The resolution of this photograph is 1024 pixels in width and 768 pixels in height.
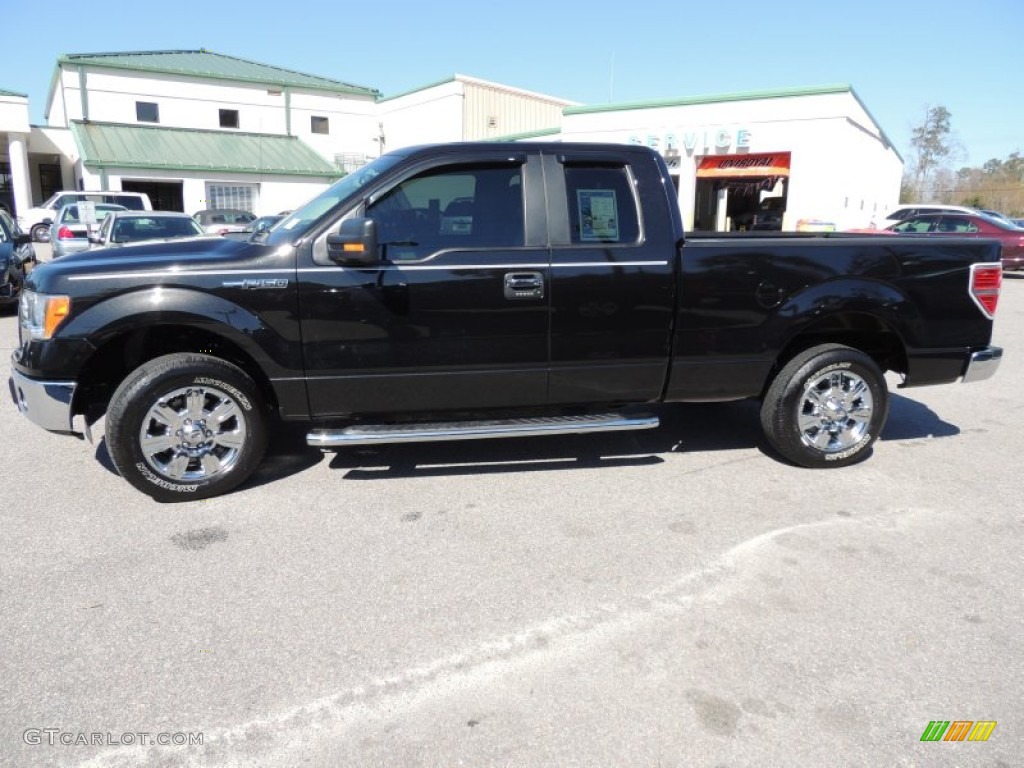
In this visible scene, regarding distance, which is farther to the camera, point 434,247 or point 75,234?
point 75,234

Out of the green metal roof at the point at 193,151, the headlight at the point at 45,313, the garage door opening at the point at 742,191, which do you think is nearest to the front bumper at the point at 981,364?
the headlight at the point at 45,313

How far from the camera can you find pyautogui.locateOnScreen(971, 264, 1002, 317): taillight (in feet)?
15.8

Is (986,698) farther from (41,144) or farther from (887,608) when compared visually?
(41,144)

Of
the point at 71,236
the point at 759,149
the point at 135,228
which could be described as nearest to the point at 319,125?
the point at 759,149

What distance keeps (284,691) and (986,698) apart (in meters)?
2.55

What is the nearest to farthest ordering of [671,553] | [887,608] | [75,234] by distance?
1. [887,608]
2. [671,553]
3. [75,234]

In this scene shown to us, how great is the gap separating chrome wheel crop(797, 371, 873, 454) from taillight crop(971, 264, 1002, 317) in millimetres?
962

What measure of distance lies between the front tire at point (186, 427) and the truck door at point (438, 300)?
438mm

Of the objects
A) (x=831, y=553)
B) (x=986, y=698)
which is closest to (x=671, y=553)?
(x=831, y=553)

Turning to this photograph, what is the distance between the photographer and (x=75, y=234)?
14289mm

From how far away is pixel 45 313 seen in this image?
3.96 metres

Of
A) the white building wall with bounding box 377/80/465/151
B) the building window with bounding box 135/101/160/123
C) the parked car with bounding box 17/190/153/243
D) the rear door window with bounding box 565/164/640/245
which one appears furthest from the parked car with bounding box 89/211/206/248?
the building window with bounding box 135/101/160/123

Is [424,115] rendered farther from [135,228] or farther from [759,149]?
[135,228]

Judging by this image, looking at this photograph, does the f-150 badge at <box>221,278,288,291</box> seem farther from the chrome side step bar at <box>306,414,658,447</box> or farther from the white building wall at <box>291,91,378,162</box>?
the white building wall at <box>291,91,378,162</box>
